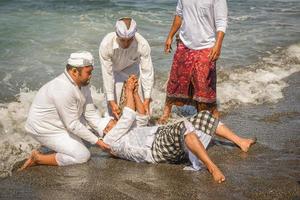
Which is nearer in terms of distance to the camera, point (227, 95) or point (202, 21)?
point (202, 21)

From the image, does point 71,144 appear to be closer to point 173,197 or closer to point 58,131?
point 58,131

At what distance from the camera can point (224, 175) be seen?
4.50m

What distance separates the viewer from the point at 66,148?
4918mm

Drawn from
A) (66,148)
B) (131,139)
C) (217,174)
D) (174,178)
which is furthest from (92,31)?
(217,174)

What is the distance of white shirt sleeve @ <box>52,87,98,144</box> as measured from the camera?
4.67 meters

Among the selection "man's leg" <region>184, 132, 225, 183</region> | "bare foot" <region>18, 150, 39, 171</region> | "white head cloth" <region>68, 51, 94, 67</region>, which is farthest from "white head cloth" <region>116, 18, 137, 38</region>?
"bare foot" <region>18, 150, 39, 171</region>

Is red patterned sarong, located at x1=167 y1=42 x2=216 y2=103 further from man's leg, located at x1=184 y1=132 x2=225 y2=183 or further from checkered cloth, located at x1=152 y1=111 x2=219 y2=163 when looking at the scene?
man's leg, located at x1=184 y1=132 x2=225 y2=183

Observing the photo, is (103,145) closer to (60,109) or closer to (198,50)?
(60,109)

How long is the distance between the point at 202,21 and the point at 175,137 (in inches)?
57.1

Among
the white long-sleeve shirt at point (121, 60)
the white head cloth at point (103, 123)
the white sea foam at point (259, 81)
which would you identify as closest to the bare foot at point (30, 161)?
the white head cloth at point (103, 123)

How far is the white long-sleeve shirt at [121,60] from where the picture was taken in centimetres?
539

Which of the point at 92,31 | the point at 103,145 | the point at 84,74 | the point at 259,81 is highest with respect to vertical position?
the point at 84,74

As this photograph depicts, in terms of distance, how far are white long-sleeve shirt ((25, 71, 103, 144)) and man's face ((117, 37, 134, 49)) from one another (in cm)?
65

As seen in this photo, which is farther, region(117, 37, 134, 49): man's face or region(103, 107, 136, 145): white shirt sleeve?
region(117, 37, 134, 49): man's face
